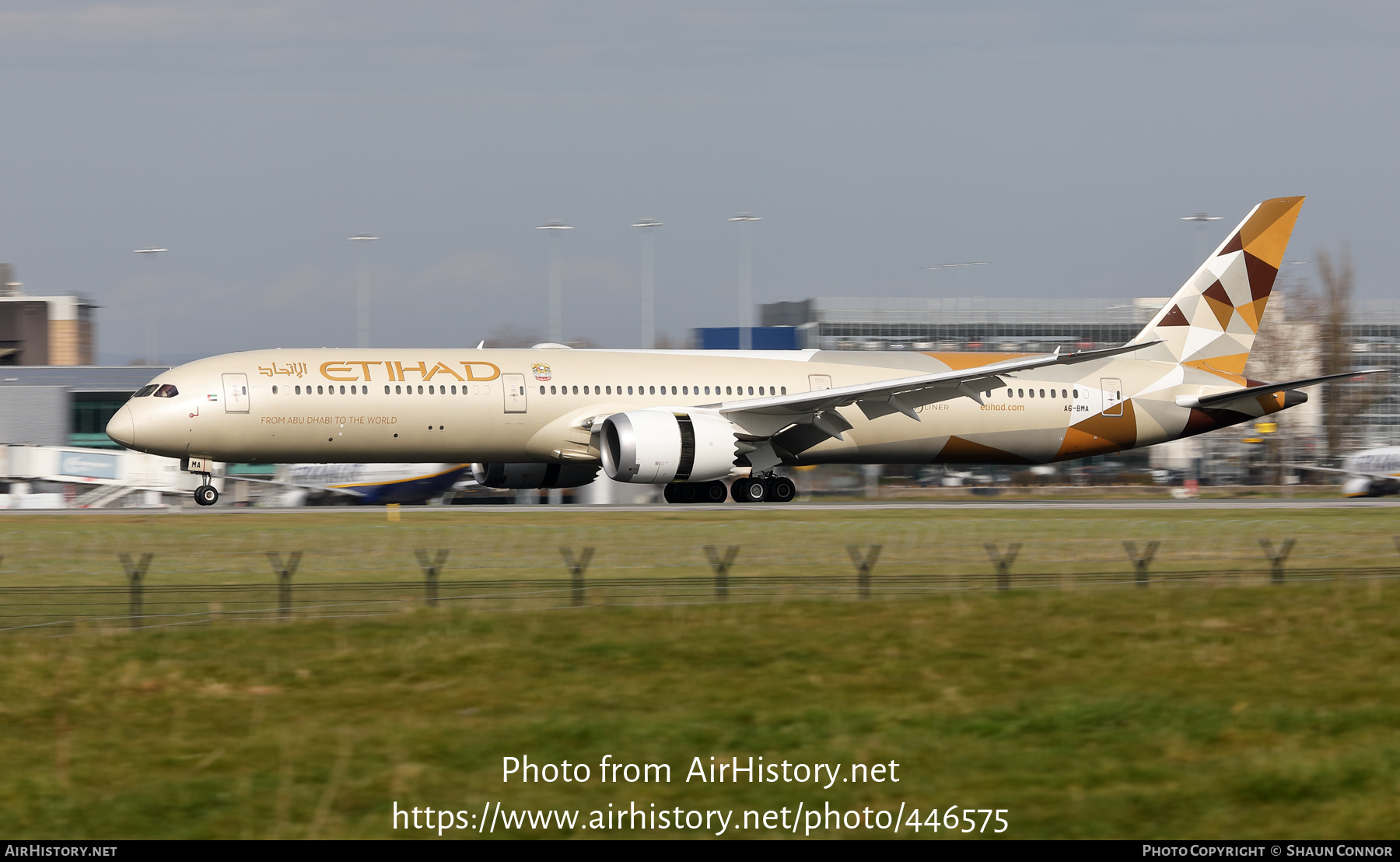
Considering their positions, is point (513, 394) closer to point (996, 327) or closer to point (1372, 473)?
point (1372, 473)

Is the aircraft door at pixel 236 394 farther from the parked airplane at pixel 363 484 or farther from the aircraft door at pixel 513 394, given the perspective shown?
the parked airplane at pixel 363 484

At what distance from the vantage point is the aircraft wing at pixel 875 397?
42081 millimetres

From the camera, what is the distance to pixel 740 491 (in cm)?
4434

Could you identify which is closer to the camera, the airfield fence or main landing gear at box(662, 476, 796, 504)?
the airfield fence

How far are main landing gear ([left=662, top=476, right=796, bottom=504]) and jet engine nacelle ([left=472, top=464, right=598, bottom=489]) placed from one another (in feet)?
9.34

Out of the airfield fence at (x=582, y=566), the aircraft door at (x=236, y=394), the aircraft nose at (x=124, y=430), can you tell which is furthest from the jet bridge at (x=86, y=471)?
the airfield fence at (x=582, y=566)

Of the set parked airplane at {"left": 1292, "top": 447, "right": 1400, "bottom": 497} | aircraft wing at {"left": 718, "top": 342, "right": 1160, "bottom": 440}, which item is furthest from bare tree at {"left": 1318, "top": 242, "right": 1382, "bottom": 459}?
aircraft wing at {"left": 718, "top": 342, "right": 1160, "bottom": 440}

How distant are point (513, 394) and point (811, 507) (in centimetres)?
902

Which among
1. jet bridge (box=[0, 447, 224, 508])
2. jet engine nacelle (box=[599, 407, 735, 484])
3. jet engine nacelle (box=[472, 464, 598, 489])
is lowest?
jet bridge (box=[0, 447, 224, 508])

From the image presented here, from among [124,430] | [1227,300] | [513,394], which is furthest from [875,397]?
[124,430]

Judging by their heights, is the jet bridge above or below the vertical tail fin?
below

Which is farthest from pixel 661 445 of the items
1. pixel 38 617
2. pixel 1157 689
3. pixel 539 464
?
pixel 1157 689

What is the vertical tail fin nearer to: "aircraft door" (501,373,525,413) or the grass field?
"aircraft door" (501,373,525,413)

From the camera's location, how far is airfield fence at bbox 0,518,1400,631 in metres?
20.4
